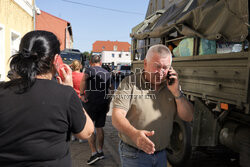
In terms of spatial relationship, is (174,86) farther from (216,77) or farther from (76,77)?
(76,77)

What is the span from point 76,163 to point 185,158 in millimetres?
2015

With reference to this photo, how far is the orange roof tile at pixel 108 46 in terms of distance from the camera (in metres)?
92.3

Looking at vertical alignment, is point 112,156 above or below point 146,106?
below

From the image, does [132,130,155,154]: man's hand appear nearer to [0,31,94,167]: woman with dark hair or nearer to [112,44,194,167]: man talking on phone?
[112,44,194,167]: man talking on phone

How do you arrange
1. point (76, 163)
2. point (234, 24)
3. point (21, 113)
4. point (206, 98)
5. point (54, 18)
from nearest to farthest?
point (21, 113)
point (234, 24)
point (206, 98)
point (76, 163)
point (54, 18)

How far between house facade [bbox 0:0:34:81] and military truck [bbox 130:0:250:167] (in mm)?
5680

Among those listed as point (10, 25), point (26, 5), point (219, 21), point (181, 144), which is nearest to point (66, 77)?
point (219, 21)

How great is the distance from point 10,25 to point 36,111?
8.89m


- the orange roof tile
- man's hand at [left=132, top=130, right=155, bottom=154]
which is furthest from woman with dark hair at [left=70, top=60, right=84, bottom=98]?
the orange roof tile

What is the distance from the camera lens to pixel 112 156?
4.51 metres

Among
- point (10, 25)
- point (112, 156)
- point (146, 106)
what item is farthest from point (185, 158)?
point (10, 25)

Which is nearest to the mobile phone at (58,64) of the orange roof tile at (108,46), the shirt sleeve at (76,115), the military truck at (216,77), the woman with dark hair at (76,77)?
the shirt sleeve at (76,115)

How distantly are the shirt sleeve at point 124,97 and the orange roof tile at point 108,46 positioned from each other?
90.3 meters

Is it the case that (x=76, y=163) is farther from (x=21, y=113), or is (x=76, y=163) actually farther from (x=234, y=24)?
(x=234, y=24)
